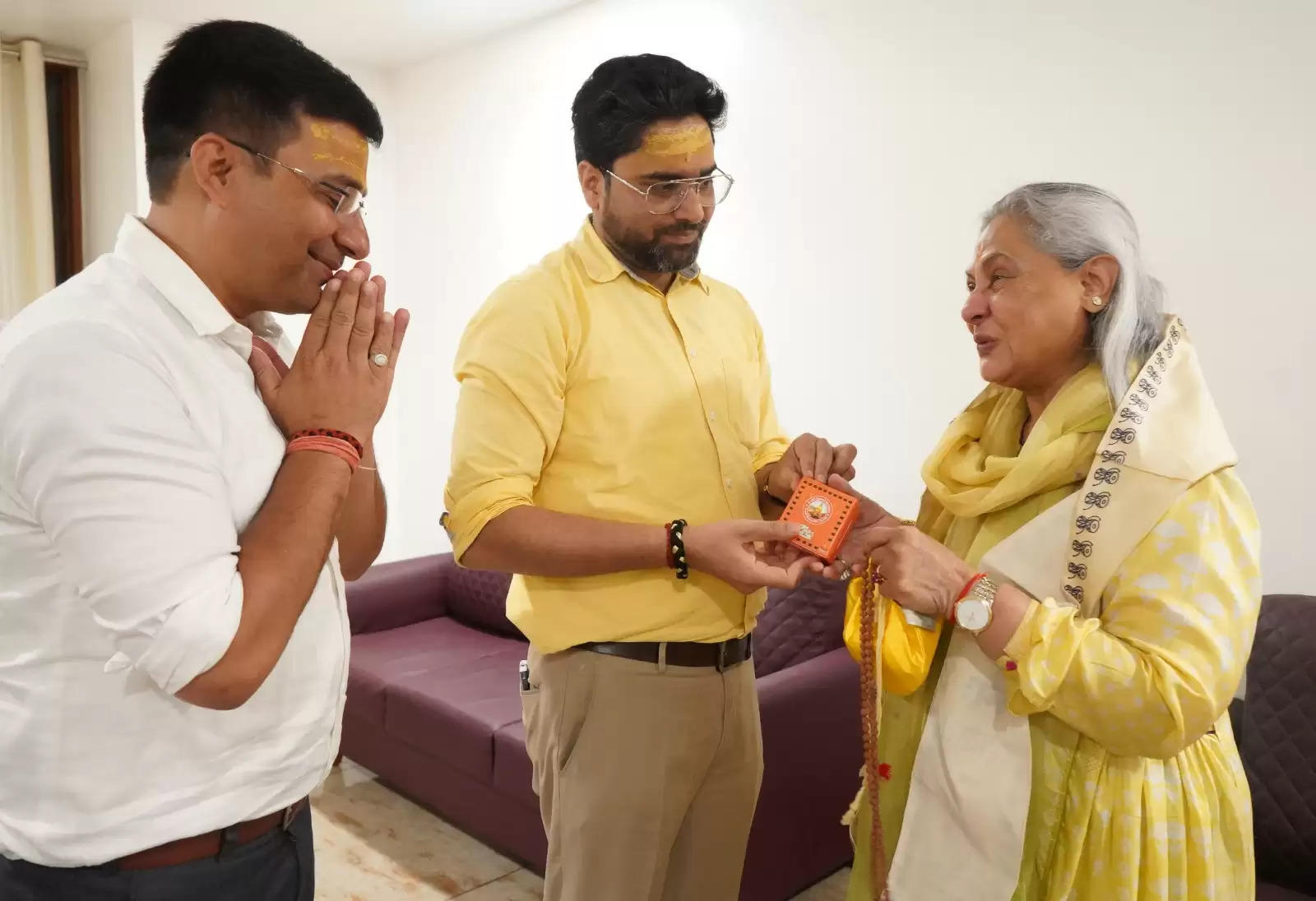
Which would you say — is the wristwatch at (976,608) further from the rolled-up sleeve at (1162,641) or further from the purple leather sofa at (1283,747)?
the purple leather sofa at (1283,747)

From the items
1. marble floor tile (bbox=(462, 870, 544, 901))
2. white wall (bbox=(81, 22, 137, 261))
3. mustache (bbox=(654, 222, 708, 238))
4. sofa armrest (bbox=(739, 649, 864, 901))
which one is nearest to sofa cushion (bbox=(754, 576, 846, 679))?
sofa armrest (bbox=(739, 649, 864, 901))

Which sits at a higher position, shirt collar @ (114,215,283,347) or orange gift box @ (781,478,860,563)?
shirt collar @ (114,215,283,347)

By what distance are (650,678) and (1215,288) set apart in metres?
1.72

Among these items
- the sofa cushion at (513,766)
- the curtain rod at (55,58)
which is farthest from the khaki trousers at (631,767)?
the curtain rod at (55,58)

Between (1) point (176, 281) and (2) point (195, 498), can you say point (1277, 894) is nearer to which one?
(2) point (195, 498)

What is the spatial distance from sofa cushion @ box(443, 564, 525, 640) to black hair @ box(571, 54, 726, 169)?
2342mm

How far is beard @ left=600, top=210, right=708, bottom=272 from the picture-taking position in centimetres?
162

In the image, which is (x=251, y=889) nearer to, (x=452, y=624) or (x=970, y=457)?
(x=970, y=457)

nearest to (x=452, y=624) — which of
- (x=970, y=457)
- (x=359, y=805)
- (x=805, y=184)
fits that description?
(x=359, y=805)

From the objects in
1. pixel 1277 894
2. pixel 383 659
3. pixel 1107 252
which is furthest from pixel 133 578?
pixel 383 659

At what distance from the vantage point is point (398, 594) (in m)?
3.87

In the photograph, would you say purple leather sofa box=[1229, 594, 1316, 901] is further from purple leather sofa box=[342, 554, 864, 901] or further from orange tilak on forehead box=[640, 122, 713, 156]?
orange tilak on forehead box=[640, 122, 713, 156]

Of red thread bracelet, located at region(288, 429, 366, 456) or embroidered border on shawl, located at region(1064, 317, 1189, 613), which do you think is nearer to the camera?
red thread bracelet, located at region(288, 429, 366, 456)

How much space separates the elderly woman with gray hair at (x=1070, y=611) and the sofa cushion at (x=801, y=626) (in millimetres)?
1313
